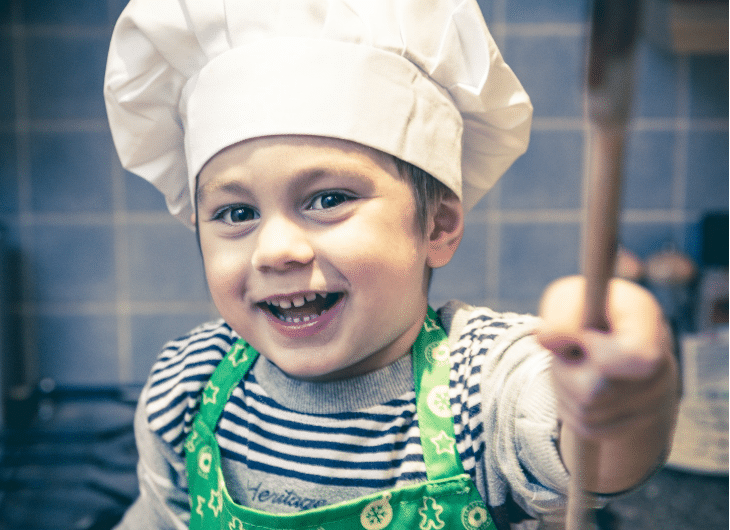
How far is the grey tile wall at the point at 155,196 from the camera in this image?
1.01m

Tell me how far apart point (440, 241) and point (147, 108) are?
0.26 m

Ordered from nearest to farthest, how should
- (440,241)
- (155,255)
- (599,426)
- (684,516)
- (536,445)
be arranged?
(599,426), (536,445), (440,241), (684,516), (155,255)

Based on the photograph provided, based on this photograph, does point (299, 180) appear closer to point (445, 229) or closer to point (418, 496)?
point (445, 229)

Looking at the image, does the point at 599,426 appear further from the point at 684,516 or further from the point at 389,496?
the point at 684,516

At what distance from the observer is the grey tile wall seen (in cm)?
101

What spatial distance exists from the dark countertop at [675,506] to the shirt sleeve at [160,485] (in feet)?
1.49

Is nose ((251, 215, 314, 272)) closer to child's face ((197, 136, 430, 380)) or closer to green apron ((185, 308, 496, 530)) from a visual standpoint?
child's face ((197, 136, 430, 380))

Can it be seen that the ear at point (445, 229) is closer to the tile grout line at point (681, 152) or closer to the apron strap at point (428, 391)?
the apron strap at point (428, 391)

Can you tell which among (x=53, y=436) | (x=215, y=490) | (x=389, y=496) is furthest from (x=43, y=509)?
(x=389, y=496)

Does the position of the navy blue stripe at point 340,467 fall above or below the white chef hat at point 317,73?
below

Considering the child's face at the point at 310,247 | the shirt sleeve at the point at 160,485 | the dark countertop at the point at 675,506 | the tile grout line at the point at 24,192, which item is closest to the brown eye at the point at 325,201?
the child's face at the point at 310,247

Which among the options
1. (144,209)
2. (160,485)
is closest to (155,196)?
(144,209)

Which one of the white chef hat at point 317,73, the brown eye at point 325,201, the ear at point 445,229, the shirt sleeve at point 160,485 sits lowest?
the shirt sleeve at point 160,485

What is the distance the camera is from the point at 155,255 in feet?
3.47
